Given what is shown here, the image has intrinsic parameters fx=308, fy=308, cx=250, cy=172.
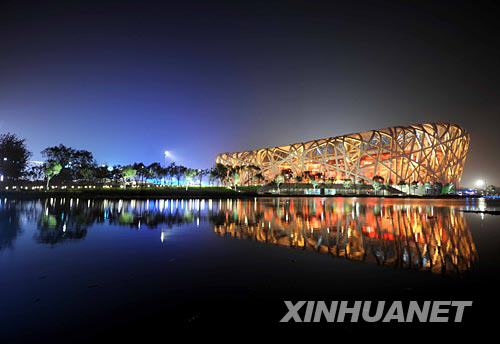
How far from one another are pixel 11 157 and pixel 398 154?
10272cm

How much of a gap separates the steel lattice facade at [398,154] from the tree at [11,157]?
83.6 metres

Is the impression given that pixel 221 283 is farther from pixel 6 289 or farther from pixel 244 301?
pixel 6 289

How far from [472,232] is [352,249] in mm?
8233

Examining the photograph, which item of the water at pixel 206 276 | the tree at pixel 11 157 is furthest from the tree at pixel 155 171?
the water at pixel 206 276

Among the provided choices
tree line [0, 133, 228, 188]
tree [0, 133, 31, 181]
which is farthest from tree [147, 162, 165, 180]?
tree [0, 133, 31, 181]

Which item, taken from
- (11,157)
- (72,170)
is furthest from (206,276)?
(72,170)

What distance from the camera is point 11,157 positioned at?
71000 mm

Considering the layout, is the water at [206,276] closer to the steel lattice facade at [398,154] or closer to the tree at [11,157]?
the tree at [11,157]

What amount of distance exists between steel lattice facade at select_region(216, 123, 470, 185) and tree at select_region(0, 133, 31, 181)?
83632mm

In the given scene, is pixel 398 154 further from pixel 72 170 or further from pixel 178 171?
pixel 72 170

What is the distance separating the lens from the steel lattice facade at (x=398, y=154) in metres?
91.6

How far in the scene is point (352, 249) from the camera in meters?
10.2

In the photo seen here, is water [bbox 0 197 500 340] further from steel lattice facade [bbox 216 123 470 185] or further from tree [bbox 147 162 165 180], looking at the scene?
tree [bbox 147 162 165 180]

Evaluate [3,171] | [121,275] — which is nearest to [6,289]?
[121,275]
